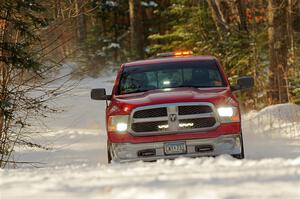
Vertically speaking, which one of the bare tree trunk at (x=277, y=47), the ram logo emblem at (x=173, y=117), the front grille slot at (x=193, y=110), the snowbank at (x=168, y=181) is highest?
the bare tree trunk at (x=277, y=47)

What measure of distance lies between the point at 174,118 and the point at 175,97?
11.9 inches

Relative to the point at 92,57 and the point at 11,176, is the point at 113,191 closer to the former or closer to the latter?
the point at 11,176

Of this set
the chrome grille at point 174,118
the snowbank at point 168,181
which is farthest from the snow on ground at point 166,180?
the chrome grille at point 174,118

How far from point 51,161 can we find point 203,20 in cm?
1443

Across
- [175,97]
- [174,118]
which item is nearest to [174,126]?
[174,118]

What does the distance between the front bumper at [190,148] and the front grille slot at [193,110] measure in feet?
1.29

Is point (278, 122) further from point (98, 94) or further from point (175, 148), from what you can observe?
point (175, 148)

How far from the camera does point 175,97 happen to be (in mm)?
7949

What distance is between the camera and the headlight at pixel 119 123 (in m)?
7.97

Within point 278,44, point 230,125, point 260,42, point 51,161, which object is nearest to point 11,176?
point 230,125

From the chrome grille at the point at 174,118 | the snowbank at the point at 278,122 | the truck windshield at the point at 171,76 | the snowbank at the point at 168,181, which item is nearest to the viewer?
the snowbank at the point at 168,181

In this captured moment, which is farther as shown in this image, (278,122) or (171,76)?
(278,122)

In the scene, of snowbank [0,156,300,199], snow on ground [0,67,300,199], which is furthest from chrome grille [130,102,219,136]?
snowbank [0,156,300,199]

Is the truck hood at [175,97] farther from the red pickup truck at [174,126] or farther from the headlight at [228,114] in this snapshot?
the headlight at [228,114]
